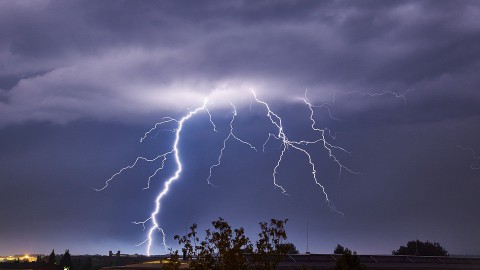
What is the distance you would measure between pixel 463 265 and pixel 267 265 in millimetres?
36750

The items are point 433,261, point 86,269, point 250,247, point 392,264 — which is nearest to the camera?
point 250,247

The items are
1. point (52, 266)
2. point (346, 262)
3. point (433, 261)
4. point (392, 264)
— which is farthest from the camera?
point (52, 266)

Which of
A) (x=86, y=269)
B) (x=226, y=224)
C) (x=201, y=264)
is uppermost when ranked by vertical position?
(x=226, y=224)

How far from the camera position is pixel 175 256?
50.0ft

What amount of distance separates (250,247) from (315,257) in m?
30.2

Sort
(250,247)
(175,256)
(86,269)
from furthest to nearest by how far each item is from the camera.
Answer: (86,269)
(250,247)
(175,256)

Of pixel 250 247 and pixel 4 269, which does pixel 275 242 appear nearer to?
pixel 250 247

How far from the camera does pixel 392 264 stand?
4428 centimetres

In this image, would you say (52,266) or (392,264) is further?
(52,266)

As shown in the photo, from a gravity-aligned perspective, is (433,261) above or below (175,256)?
below

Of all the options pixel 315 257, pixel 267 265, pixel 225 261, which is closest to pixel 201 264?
pixel 225 261

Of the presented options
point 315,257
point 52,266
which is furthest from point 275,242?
point 52,266

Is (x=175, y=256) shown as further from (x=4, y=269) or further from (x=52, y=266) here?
(x=4, y=269)

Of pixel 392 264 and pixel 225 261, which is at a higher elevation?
pixel 225 261
